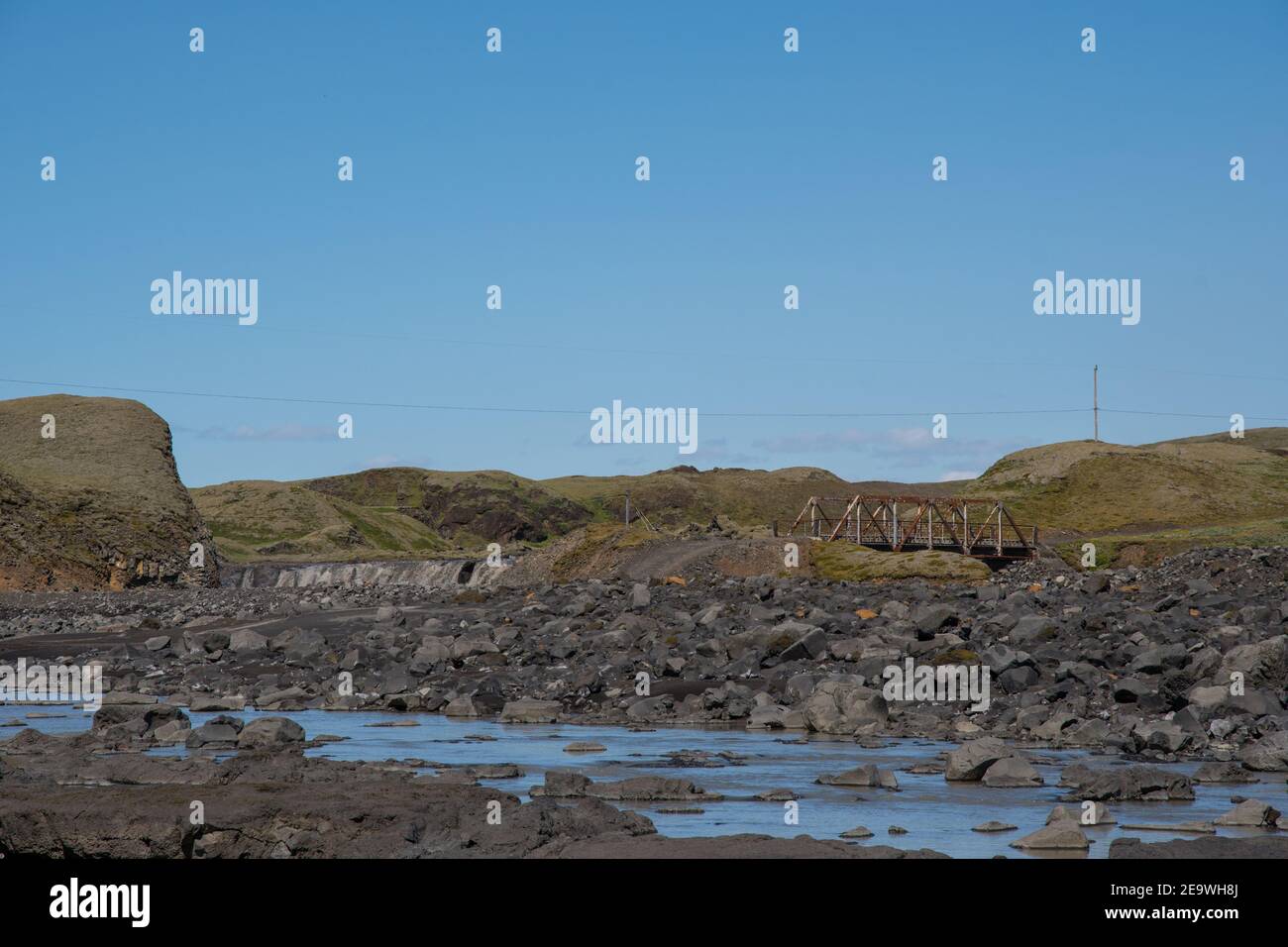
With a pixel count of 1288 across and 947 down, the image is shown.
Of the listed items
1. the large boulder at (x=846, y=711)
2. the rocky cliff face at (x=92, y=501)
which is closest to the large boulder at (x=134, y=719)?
the large boulder at (x=846, y=711)

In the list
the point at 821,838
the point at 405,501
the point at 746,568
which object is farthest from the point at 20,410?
the point at 405,501

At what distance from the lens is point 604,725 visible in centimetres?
1780

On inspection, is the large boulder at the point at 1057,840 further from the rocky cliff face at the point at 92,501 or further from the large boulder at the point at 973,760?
the rocky cliff face at the point at 92,501

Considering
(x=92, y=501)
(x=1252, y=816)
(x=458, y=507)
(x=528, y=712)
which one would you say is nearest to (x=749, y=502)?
(x=458, y=507)

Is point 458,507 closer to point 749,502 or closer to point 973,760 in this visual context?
point 749,502

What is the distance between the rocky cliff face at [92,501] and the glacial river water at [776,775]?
40.7 metres

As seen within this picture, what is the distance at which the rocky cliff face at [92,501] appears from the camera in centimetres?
5606

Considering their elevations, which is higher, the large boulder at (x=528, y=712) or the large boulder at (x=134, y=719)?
the large boulder at (x=134, y=719)

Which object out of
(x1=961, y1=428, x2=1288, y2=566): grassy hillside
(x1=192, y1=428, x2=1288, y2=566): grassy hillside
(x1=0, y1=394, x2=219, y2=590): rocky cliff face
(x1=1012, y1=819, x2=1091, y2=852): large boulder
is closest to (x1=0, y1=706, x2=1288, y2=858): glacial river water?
(x1=1012, y1=819, x2=1091, y2=852): large boulder

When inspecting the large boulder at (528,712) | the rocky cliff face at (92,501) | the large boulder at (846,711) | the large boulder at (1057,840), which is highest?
the rocky cliff face at (92,501)

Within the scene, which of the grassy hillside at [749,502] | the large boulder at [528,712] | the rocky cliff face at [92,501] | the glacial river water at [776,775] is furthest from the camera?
the grassy hillside at [749,502]

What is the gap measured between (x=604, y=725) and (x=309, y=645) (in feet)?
31.4

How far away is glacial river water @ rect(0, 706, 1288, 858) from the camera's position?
31.6ft
